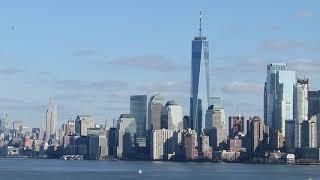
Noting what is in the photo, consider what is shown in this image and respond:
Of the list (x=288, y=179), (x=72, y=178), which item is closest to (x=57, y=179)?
(x=72, y=178)

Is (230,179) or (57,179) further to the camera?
(230,179)

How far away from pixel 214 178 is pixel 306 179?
552 inches

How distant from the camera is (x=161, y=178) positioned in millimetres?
128625

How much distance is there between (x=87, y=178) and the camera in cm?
12669

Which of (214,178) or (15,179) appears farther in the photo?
(214,178)

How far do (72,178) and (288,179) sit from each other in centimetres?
3251

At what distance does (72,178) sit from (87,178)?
A: 9.19 ft

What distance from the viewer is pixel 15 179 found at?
12019 cm

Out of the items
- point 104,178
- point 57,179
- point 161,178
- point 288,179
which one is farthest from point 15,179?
point 288,179

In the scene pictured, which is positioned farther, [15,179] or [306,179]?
[306,179]

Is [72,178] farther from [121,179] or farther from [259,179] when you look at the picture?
[259,179]

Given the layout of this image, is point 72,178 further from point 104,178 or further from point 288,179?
point 288,179

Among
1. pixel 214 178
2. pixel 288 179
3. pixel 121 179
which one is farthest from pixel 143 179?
pixel 288 179

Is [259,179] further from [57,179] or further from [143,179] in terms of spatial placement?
[57,179]
